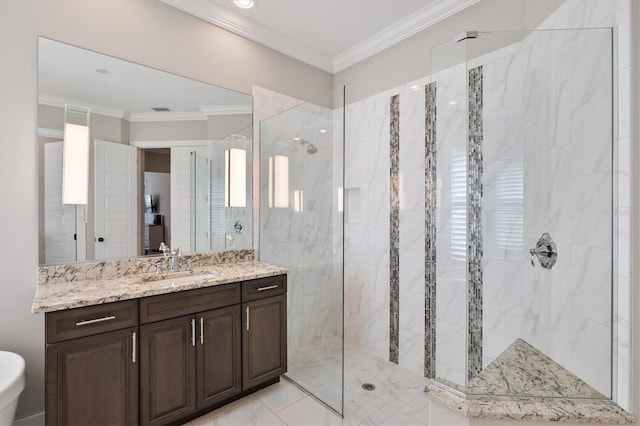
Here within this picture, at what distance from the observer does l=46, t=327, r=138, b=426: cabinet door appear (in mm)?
1479

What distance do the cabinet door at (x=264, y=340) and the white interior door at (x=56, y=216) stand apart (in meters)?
1.17

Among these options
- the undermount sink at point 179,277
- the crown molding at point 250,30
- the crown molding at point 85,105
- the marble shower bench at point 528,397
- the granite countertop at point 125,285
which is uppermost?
the crown molding at point 250,30

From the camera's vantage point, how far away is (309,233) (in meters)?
2.42

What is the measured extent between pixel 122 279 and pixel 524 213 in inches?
99.3

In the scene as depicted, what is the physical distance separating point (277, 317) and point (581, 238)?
6.34 feet

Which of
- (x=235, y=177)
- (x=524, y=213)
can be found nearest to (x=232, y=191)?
(x=235, y=177)

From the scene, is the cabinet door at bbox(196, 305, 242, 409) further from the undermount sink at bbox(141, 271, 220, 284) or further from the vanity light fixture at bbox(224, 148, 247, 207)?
the vanity light fixture at bbox(224, 148, 247, 207)

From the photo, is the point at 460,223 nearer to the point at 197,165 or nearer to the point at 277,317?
the point at 277,317

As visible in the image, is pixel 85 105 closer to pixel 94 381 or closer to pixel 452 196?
pixel 94 381

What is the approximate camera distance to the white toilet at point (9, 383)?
132 cm

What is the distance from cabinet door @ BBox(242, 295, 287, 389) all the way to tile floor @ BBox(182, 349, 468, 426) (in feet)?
0.46

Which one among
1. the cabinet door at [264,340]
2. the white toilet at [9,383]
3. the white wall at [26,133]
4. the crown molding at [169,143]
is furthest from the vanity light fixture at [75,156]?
the cabinet door at [264,340]

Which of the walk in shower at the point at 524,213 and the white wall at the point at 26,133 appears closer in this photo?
the walk in shower at the point at 524,213

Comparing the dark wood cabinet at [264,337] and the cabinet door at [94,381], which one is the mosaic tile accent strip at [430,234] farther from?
the cabinet door at [94,381]
